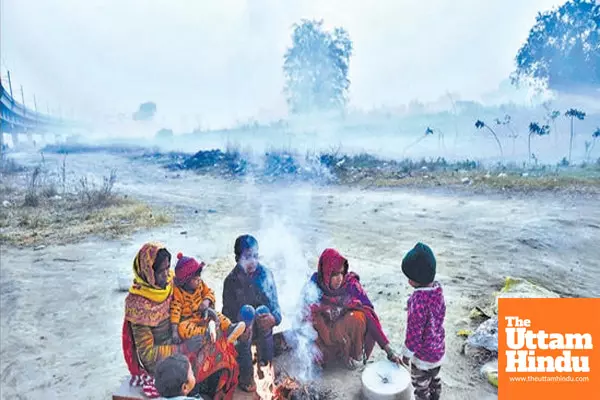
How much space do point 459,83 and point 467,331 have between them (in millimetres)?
1571

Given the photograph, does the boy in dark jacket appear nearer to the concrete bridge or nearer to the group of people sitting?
the group of people sitting

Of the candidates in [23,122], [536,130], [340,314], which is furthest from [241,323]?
[23,122]

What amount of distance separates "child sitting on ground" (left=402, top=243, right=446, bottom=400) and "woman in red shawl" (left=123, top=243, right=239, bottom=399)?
870 millimetres

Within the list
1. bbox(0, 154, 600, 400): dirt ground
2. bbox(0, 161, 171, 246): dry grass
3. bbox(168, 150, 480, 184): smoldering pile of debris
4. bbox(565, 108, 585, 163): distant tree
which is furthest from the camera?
bbox(0, 161, 171, 246): dry grass

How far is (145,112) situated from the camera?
126 inches

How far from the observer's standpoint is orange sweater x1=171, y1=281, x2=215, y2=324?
1.97m

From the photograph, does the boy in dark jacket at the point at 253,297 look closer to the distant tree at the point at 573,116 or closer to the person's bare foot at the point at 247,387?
the person's bare foot at the point at 247,387

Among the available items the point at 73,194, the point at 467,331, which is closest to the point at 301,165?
the point at 467,331

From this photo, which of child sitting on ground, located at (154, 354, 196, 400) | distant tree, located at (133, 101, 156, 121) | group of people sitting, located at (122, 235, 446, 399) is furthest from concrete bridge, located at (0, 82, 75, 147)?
child sitting on ground, located at (154, 354, 196, 400)

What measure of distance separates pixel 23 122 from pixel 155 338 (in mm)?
2536

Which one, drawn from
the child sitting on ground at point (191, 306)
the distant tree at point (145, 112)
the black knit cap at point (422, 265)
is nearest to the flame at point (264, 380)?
the child sitting on ground at point (191, 306)

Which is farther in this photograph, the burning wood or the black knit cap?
A: the burning wood

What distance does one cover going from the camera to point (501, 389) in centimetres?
209

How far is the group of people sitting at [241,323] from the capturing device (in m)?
1.86
